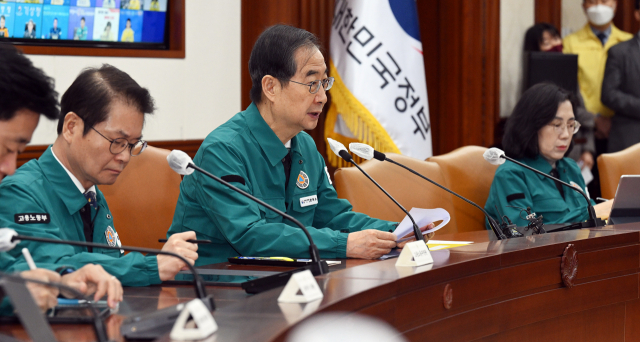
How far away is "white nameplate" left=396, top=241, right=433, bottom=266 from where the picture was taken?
5.48 feet

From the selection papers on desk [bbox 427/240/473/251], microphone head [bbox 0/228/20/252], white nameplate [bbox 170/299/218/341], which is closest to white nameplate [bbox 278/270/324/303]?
white nameplate [bbox 170/299/218/341]

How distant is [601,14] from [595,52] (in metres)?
0.27

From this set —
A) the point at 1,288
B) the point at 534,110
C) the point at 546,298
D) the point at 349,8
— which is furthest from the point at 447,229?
the point at 1,288

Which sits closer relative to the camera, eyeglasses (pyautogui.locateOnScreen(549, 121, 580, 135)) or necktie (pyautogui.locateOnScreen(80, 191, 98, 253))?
necktie (pyautogui.locateOnScreen(80, 191, 98, 253))

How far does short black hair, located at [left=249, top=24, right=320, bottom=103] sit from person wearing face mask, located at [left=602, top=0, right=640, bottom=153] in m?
3.32

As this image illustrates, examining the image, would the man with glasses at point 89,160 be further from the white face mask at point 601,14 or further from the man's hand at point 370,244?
the white face mask at point 601,14

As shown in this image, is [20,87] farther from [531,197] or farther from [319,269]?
[531,197]

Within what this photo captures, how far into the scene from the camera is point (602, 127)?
16.9ft

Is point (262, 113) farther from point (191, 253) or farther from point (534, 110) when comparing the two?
point (534, 110)

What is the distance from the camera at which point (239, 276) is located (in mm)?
1665

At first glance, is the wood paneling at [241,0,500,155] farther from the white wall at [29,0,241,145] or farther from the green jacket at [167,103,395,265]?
the green jacket at [167,103,395,265]

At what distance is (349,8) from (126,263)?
8.63 feet

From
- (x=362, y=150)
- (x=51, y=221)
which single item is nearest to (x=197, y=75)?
(x=362, y=150)

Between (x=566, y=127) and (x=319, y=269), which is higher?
(x=566, y=127)
